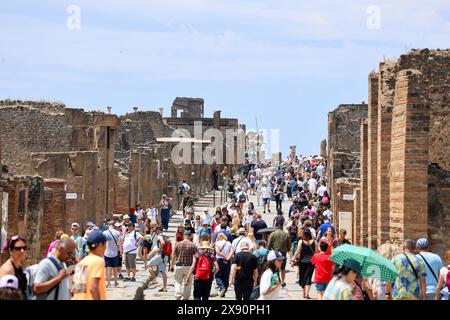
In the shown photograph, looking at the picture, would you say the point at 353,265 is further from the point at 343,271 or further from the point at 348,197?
the point at 348,197

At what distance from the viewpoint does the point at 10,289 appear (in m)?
9.70

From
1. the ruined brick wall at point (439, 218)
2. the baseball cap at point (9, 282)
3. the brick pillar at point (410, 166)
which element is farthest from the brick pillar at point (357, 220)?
the baseball cap at point (9, 282)

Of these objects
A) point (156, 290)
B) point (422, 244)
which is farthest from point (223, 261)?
point (422, 244)

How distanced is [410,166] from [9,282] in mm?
9237

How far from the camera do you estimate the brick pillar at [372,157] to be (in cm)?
Result: 2228

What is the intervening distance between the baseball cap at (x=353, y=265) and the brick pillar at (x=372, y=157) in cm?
1030

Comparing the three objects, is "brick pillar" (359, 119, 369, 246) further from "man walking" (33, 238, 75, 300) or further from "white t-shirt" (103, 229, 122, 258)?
"man walking" (33, 238, 75, 300)

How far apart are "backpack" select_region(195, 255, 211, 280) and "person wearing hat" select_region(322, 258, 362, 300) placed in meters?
6.07

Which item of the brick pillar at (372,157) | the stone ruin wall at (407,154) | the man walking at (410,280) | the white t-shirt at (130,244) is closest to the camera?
the man walking at (410,280)

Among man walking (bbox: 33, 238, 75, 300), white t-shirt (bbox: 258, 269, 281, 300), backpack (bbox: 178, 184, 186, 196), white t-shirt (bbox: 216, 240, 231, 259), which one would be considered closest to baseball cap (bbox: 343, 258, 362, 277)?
white t-shirt (bbox: 258, 269, 281, 300)

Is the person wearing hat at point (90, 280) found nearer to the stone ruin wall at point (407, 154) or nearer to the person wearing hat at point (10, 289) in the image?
the person wearing hat at point (10, 289)

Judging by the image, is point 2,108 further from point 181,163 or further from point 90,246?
point 90,246

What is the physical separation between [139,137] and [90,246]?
49814 mm

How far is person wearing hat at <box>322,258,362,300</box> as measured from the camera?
10891mm
